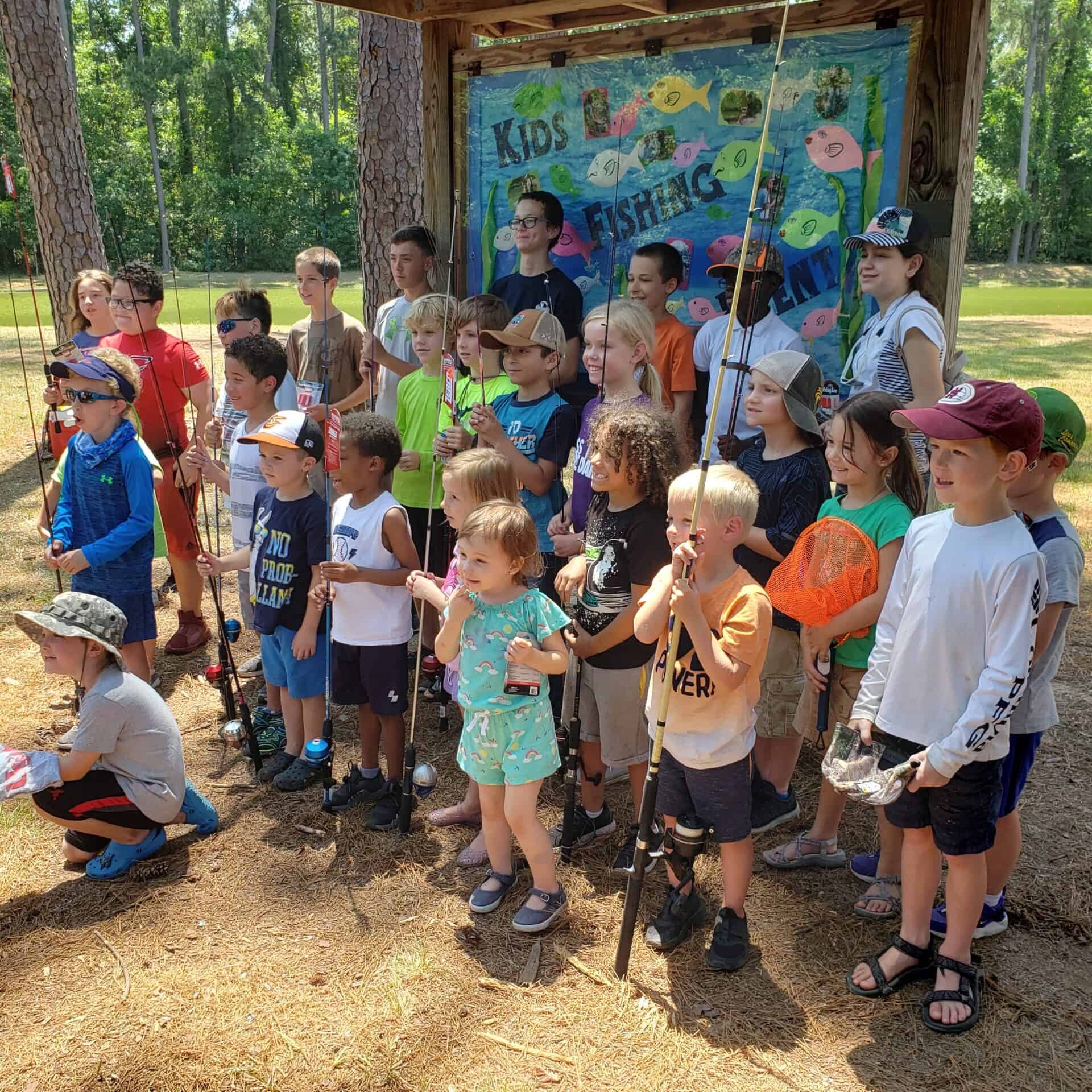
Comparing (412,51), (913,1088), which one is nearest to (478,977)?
(913,1088)

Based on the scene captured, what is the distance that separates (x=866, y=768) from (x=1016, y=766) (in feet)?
1.65

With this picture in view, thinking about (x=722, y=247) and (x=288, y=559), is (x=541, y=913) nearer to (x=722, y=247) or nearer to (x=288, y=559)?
(x=288, y=559)

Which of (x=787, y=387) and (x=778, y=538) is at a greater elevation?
(x=787, y=387)

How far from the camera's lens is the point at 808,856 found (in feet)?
11.1

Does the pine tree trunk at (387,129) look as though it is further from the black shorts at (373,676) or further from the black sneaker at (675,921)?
the black sneaker at (675,921)

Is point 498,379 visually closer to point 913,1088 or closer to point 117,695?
point 117,695

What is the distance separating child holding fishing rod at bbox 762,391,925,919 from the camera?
302cm

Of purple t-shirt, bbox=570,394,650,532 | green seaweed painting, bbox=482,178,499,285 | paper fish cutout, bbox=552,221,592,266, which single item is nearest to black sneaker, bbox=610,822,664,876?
purple t-shirt, bbox=570,394,650,532

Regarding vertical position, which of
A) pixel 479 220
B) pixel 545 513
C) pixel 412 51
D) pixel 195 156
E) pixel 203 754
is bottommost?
pixel 203 754

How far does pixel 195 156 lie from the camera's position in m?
39.6

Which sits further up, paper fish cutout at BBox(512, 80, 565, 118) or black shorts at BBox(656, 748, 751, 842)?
Answer: paper fish cutout at BBox(512, 80, 565, 118)

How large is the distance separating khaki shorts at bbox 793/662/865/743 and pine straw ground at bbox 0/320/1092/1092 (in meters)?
0.51

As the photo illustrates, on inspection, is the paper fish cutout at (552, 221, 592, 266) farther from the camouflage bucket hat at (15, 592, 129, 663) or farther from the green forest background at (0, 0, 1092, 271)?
the green forest background at (0, 0, 1092, 271)

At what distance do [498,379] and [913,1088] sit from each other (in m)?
3.01
